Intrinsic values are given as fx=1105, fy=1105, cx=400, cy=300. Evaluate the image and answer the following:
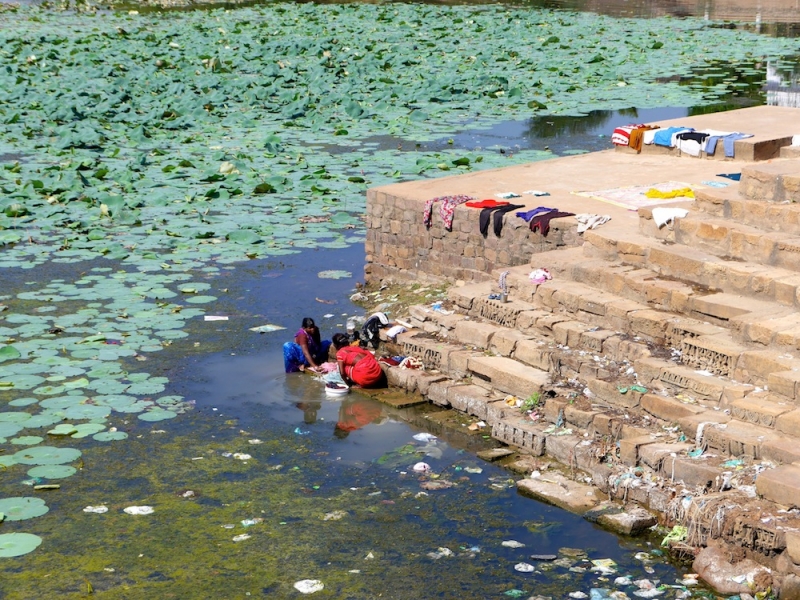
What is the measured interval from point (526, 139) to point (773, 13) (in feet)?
58.8

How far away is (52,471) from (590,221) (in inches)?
171

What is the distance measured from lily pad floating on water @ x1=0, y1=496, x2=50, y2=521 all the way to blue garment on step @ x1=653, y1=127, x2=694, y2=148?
24.2 feet

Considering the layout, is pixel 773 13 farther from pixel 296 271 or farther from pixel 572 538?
pixel 572 538

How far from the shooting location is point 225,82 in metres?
18.9

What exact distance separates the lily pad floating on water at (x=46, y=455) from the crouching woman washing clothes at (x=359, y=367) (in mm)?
1886

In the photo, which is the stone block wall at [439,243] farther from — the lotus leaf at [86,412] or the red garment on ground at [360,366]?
the lotus leaf at [86,412]

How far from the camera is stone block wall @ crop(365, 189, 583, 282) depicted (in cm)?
877

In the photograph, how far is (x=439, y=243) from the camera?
9461mm

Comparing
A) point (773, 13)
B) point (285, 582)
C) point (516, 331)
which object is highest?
point (773, 13)

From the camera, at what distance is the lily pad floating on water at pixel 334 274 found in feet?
32.1

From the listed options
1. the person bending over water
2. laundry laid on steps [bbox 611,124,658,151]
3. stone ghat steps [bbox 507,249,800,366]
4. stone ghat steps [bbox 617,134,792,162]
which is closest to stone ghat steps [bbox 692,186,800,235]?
stone ghat steps [bbox 507,249,800,366]

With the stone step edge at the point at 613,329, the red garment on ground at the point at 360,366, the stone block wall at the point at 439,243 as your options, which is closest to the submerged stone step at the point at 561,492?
the stone step edge at the point at 613,329

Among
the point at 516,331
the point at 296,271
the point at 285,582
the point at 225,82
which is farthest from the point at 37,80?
the point at 285,582

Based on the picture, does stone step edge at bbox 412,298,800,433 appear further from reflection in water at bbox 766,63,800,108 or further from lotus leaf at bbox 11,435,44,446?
reflection in water at bbox 766,63,800,108
